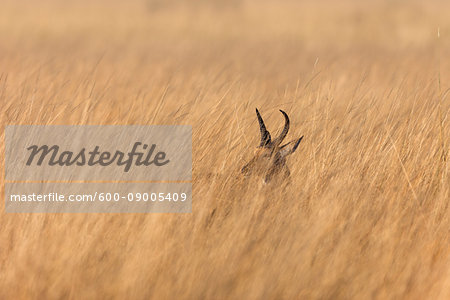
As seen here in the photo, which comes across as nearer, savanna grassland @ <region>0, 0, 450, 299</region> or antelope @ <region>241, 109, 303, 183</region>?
savanna grassland @ <region>0, 0, 450, 299</region>

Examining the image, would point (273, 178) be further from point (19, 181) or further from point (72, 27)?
point (72, 27)

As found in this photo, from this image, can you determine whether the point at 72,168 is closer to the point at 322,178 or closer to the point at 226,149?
the point at 226,149

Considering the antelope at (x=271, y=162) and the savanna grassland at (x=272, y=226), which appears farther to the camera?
the antelope at (x=271, y=162)

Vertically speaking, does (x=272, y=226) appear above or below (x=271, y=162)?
below

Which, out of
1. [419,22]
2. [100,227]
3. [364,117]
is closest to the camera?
[100,227]

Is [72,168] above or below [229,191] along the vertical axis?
above

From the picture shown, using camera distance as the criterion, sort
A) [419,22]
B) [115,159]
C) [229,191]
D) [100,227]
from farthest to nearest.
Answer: [419,22]
[115,159]
[229,191]
[100,227]

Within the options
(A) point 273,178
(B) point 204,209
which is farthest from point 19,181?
(A) point 273,178

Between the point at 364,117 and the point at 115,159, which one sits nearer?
the point at 115,159

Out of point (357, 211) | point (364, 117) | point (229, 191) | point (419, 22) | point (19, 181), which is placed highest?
point (419, 22)

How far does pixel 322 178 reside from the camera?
10.6ft

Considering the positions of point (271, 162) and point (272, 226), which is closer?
point (272, 226)

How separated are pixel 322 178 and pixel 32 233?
1.33 metres

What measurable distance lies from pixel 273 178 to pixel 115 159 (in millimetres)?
788
